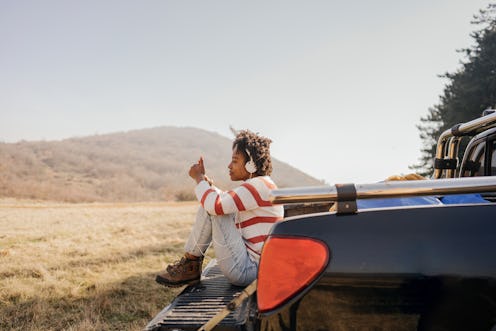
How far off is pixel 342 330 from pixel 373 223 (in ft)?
1.27

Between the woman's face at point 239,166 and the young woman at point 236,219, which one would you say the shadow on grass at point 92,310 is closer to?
the young woman at point 236,219

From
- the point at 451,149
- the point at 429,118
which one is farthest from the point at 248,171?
the point at 429,118

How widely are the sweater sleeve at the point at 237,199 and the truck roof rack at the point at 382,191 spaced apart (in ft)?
4.98

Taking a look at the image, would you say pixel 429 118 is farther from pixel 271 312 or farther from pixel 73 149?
pixel 73 149

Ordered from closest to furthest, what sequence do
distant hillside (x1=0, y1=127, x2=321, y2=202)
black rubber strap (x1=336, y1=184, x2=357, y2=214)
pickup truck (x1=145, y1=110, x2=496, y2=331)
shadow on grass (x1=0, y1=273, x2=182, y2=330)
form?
pickup truck (x1=145, y1=110, x2=496, y2=331) → black rubber strap (x1=336, y1=184, x2=357, y2=214) → shadow on grass (x1=0, y1=273, x2=182, y2=330) → distant hillside (x1=0, y1=127, x2=321, y2=202)

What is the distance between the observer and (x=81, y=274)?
5598 millimetres

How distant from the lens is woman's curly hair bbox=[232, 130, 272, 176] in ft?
11.2

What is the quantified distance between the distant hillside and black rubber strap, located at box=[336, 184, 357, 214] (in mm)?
24649

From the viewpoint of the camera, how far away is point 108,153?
189 feet

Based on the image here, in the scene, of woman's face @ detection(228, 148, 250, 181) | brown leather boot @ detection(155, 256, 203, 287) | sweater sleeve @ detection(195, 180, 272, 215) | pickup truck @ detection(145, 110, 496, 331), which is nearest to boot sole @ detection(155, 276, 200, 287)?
brown leather boot @ detection(155, 256, 203, 287)

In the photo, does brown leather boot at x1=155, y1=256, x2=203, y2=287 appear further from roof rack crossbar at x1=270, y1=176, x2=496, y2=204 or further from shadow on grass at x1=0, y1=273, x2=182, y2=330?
roof rack crossbar at x1=270, y1=176, x2=496, y2=204

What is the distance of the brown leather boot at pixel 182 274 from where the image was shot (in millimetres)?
3205

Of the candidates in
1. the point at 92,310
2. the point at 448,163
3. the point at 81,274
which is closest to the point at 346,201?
the point at 448,163

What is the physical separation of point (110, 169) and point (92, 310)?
4444 centimetres
